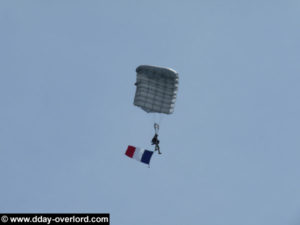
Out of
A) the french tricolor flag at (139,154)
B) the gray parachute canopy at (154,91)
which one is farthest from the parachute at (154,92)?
the french tricolor flag at (139,154)

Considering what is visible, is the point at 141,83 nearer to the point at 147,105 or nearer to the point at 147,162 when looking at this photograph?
the point at 147,105

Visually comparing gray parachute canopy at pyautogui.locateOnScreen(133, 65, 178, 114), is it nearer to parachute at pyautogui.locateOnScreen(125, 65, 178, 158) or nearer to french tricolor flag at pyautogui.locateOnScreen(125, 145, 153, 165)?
parachute at pyautogui.locateOnScreen(125, 65, 178, 158)

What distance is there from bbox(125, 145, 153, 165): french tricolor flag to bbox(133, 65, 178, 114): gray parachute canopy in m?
5.60

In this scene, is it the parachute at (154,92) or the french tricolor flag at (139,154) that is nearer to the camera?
the parachute at (154,92)

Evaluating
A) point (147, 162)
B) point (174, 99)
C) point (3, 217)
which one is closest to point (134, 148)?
point (147, 162)

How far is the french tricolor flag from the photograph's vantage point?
305 ft

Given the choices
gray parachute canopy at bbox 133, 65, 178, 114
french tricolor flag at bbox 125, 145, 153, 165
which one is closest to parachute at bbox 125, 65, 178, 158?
gray parachute canopy at bbox 133, 65, 178, 114

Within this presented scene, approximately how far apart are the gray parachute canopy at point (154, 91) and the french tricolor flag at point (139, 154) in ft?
18.4

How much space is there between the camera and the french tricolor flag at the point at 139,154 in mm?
92812

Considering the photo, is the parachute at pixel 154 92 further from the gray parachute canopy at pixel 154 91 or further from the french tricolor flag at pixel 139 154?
the french tricolor flag at pixel 139 154

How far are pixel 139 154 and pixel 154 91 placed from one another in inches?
315

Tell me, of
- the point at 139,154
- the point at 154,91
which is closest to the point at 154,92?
the point at 154,91

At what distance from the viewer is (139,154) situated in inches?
3681

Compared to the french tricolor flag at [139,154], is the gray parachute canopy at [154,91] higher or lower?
higher
